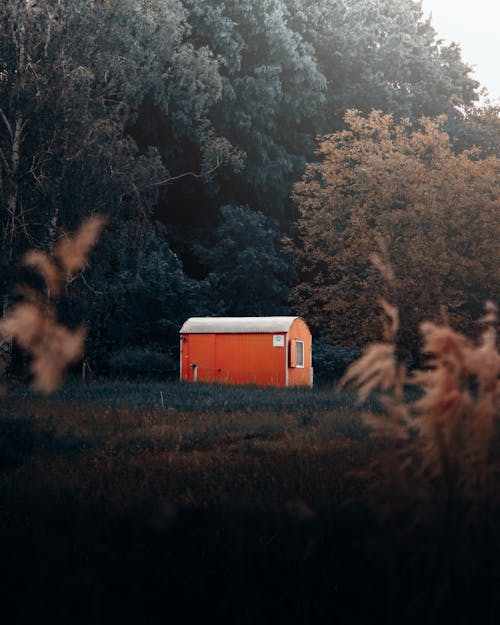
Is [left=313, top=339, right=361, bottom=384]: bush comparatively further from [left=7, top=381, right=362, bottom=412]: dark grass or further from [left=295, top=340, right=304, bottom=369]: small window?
[left=7, top=381, right=362, bottom=412]: dark grass

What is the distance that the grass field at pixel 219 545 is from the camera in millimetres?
3760

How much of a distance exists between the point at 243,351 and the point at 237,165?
10.2 metres

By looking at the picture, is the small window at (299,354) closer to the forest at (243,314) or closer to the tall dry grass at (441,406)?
the forest at (243,314)

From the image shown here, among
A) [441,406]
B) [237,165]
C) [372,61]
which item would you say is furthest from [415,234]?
[441,406]

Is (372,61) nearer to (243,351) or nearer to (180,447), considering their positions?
(243,351)

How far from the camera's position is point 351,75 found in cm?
3947

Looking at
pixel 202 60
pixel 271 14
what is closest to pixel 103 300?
pixel 202 60

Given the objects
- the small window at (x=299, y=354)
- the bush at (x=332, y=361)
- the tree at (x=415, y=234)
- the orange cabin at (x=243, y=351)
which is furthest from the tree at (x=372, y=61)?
the orange cabin at (x=243, y=351)

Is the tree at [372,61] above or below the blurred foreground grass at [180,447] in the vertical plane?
above

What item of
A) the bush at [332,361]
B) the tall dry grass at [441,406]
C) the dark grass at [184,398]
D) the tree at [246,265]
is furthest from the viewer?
the tree at [246,265]

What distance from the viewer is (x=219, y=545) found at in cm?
486

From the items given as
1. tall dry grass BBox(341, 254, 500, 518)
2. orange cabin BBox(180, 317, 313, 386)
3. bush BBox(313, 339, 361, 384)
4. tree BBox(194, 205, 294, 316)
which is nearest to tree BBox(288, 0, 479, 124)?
tree BBox(194, 205, 294, 316)

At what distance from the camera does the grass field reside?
3.76 meters

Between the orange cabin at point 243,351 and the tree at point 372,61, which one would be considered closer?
the orange cabin at point 243,351
